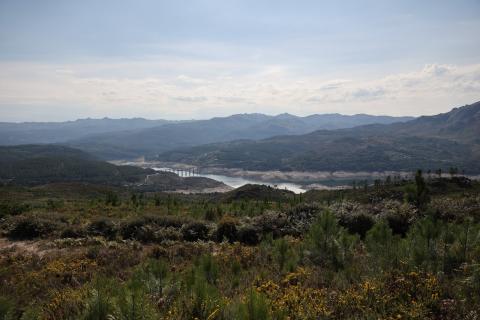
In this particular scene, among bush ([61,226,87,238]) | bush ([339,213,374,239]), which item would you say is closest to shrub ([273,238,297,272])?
bush ([339,213,374,239])

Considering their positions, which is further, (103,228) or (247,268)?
(103,228)

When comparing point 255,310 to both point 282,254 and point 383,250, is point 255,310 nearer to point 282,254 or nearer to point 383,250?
point 383,250

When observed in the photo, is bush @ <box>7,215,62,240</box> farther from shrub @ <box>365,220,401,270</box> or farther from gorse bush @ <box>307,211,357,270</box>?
shrub @ <box>365,220,401,270</box>

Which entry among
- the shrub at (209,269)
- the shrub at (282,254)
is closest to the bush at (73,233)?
the shrub at (209,269)

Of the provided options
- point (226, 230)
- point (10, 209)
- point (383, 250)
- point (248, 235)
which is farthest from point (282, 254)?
point (10, 209)

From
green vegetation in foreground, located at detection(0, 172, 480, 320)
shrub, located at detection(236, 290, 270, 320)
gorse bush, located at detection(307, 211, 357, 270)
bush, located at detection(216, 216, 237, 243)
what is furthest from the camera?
bush, located at detection(216, 216, 237, 243)

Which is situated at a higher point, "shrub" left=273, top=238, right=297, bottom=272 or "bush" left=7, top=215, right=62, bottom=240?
"shrub" left=273, top=238, right=297, bottom=272

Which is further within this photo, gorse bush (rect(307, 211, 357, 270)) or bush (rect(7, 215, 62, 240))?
bush (rect(7, 215, 62, 240))
